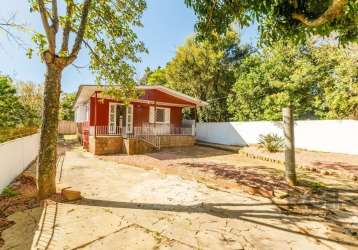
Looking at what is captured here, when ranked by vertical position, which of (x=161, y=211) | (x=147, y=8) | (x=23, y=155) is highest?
(x=147, y=8)

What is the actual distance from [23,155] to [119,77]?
5215 mm

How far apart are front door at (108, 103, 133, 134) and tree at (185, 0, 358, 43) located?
465 inches

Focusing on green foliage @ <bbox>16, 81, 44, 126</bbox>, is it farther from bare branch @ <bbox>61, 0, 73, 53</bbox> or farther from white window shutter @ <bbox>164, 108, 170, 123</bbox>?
bare branch @ <bbox>61, 0, 73, 53</bbox>

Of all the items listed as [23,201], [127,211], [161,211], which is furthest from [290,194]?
[23,201]

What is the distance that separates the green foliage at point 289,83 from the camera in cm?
1772

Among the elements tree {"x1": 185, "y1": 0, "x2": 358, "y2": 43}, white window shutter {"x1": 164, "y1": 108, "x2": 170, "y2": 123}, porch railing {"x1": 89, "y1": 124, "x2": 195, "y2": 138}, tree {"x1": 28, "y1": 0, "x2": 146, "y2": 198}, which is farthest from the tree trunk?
white window shutter {"x1": 164, "y1": 108, "x2": 170, "y2": 123}

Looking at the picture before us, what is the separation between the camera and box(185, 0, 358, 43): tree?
164 inches

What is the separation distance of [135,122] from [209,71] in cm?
1158

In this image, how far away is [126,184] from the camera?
23.9 feet

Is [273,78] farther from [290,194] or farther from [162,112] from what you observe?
[290,194]

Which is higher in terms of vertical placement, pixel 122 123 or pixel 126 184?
pixel 122 123

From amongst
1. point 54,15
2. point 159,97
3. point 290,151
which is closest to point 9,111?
point 159,97

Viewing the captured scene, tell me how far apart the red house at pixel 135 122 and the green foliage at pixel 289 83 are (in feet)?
17.2

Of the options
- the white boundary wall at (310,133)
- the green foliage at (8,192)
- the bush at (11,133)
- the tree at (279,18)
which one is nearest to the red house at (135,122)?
the white boundary wall at (310,133)
